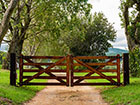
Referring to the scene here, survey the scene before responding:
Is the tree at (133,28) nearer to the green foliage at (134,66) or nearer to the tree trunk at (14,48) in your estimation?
the green foliage at (134,66)

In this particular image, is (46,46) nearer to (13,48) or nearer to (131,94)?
(13,48)

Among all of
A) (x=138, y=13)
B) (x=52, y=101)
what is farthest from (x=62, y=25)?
(x=52, y=101)

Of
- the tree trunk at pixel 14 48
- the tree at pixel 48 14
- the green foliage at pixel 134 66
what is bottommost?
the green foliage at pixel 134 66

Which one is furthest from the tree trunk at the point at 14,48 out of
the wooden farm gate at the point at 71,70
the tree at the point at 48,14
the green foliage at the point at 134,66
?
the wooden farm gate at the point at 71,70

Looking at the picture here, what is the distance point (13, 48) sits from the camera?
25672mm

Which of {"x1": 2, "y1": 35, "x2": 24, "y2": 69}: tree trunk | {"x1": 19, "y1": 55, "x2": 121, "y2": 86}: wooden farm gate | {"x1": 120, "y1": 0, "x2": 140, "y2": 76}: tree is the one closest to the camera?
{"x1": 19, "y1": 55, "x2": 121, "y2": 86}: wooden farm gate

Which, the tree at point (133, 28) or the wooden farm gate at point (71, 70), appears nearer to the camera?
the wooden farm gate at point (71, 70)

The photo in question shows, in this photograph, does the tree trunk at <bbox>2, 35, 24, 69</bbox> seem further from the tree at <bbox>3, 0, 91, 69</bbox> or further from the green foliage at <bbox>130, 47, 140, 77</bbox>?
the green foliage at <bbox>130, 47, 140, 77</bbox>

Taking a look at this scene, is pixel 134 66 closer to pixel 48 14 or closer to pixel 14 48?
pixel 48 14

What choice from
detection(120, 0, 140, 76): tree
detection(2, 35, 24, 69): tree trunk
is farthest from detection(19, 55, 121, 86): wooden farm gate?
detection(2, 35, 24, 69): tree trunk

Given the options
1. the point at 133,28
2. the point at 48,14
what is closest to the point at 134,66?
the point at 133,28

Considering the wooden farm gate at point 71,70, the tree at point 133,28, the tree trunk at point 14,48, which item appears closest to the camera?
the wooden farm gate at point 71,70

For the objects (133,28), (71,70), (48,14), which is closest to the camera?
(71,70)

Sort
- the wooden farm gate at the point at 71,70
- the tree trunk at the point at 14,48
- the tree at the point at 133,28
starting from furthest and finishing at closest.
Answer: the tree trunk at the point at 14,48
the tree at the point at 133,28
the wooden farm gate at the point at 71,70
